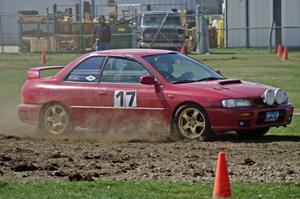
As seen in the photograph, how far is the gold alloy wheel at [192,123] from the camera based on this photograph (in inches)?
526

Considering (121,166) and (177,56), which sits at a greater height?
(177,56)

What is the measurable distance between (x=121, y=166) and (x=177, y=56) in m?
4.32

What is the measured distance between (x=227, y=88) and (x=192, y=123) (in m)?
0.74

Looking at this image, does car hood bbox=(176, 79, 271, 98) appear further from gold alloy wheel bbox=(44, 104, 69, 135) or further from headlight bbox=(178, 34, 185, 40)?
headlight bbox=(178, 34, 185, 40)

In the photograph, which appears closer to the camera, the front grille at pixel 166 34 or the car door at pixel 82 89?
the car door at pixel 82 89

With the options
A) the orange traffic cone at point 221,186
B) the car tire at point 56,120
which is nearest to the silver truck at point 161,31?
the car tire at point 56,120

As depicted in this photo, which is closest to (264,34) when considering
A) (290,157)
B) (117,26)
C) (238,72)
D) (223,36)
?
(223,36)

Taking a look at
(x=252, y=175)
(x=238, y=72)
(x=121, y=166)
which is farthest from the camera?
(x=238, y=72)

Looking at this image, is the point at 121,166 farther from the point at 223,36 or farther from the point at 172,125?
the point at 223,36

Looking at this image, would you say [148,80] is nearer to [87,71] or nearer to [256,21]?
[87,71]

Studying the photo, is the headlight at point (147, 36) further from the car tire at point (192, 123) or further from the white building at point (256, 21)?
the car tire at point (192, 123)

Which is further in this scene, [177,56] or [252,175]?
[177,56]

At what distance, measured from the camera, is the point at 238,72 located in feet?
98.8

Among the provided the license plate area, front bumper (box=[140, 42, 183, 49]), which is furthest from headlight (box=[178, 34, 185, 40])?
the license plate area
